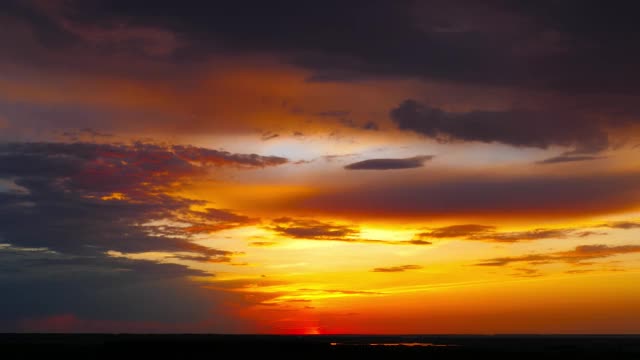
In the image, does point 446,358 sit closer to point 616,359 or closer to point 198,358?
point 616,359

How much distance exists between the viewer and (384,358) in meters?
91.8

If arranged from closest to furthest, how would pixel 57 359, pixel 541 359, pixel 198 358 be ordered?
pixel 57 359 → pixel 198 358 → pixel 541 359

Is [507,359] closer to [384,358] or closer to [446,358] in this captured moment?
[446,358]

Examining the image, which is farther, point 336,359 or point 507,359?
point 507,359

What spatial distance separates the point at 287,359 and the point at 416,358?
16303 millimetres

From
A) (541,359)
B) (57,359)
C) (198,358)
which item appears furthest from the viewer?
(541,359)

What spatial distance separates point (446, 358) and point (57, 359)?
46.0 m

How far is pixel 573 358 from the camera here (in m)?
99.1

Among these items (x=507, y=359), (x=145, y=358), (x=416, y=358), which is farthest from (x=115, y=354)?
(x=507, y=359)

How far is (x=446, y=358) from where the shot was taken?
306ft

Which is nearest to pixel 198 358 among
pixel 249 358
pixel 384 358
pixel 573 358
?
pixel 249 358

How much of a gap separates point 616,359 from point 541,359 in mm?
9046

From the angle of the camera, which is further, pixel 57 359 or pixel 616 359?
pixel 616 359

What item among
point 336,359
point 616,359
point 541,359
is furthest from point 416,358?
point 616,359
